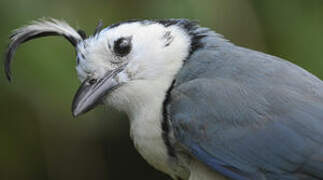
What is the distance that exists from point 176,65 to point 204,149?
0.40 metres

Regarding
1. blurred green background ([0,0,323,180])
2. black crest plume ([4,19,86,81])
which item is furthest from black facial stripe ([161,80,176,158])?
blurred green background ([0,0,323,180])

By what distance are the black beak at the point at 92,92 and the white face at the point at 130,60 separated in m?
0.02

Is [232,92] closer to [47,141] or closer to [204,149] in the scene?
[204,149]

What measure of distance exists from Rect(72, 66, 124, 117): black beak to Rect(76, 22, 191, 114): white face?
0.06 feet

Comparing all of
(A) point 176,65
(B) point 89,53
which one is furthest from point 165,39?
(B) point 89,53

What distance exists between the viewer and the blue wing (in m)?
2.90

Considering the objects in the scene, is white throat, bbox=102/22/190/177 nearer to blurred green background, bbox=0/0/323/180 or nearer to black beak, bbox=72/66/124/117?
black beak, bbox=72/66/124/117

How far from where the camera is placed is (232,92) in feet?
9.84

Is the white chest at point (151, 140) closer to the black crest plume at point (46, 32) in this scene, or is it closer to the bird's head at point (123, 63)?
the bird's head at point (123, 63)

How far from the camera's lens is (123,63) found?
3.13 metres

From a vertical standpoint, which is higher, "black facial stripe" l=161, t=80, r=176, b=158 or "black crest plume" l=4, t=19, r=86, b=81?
"black crest plume" l=4, t=19, r=86, b=81

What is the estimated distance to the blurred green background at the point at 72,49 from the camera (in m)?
4.00

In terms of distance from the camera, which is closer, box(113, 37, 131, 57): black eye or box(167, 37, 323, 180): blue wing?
box(167, 37, 323, 180): blue wing

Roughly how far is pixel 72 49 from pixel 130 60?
3.23 ft
